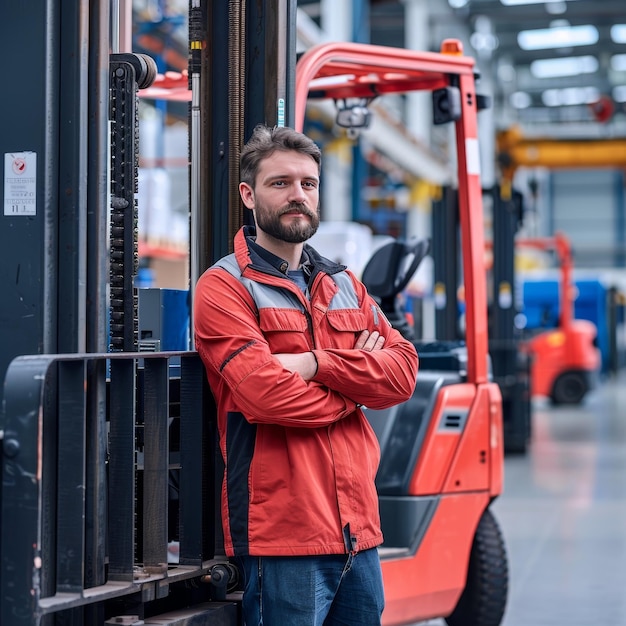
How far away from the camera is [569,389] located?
1961 cm

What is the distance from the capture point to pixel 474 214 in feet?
16.0

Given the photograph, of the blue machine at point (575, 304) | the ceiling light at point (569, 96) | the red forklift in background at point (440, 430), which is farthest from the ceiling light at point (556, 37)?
the red forklift in background at point (440, 430)

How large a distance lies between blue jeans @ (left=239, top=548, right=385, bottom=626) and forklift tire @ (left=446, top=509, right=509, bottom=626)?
2114 mm

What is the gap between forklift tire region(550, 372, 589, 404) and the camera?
19484 millimetres

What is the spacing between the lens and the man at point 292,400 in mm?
2688

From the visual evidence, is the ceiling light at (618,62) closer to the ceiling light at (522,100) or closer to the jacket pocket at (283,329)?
the ceiling light at (522,100)

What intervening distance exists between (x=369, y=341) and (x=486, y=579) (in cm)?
234

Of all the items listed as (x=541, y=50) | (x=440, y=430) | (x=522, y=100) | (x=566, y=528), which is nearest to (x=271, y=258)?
(x=440, y=430)

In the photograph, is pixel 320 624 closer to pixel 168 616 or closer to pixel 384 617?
pixel 168 616

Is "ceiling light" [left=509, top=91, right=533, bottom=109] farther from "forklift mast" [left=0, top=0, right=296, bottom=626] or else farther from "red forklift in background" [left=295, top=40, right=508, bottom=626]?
"forklift mast" [left=0, top=0, right=296, bottom=626]

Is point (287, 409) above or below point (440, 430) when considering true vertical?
above

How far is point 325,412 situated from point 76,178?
0.79 m

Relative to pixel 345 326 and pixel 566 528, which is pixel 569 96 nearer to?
pixel 566 528

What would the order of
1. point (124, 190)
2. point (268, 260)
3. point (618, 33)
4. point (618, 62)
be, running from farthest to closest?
point (618, 62) < point (618, 33) < point (124, 190) < point (268, 260)
